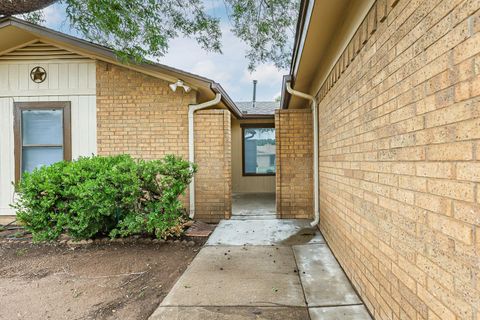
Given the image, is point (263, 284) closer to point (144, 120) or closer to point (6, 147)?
point (144, 120)

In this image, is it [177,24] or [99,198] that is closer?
[99,198]

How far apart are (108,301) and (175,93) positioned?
4.44 m

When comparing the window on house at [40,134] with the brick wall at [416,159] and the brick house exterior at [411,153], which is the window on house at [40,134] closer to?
the brick house exterior at [411,153]

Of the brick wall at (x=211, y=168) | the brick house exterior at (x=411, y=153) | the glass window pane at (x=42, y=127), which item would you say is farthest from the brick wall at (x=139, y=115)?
the brick house exterior at (x=411, y=153)

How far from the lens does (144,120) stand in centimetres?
636

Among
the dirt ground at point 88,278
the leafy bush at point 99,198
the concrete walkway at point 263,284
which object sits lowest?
the dirt ground at point 88,278

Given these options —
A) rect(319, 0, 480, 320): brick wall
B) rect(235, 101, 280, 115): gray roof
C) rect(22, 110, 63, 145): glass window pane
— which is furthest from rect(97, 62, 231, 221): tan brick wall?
rect(235, 101, 280, 115): gray roof

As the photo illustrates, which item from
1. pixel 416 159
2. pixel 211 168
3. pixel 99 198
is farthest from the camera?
pixel 211 168

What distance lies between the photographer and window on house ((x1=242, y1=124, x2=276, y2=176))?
1080 cm

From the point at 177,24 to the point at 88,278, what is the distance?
5340mm

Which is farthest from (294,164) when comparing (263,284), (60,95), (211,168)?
(60,95)

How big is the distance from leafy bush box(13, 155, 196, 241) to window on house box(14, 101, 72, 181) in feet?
5.70

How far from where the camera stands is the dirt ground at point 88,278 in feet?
9.45

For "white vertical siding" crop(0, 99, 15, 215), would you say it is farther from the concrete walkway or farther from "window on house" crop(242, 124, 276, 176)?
"window on house" crop(242, 124, 276, 176)
